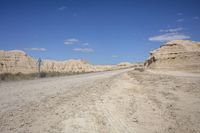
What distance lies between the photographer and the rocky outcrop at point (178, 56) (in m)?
50.1

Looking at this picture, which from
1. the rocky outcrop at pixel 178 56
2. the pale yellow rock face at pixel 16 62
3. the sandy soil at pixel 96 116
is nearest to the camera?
the sandy soil at pixel 96 116

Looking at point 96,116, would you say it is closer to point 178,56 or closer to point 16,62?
point 178,56

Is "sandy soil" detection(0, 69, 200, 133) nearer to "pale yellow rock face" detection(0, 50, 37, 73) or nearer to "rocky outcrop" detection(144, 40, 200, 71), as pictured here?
"rocky outcrop" detection(144, 40, 200, 71)

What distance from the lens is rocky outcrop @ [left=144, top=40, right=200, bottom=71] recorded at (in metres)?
50.1

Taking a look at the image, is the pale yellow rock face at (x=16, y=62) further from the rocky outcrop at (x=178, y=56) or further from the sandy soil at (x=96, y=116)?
the sandy soil at (x=96, y=116)

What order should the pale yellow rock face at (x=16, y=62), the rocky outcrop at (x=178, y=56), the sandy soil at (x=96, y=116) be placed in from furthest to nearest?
the pale yellow rock face at (x=16, y=62) < the rocky outcrop at (x=178, y=56) < the sandy soil at (x=96, y=116)

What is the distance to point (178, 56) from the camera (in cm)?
5638

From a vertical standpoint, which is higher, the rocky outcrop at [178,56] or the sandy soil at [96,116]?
the rocky outcrop at [178,56]

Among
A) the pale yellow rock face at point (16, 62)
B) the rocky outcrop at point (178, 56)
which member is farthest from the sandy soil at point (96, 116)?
the pale yellow rock face at point (16, 62)

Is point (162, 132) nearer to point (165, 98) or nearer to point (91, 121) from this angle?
point (91, 121)

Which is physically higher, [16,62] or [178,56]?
[16,62]

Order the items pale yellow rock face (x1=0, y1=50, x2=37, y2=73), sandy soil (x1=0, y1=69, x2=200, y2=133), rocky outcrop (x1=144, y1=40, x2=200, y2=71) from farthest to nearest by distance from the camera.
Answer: pale yellow rock face (x1=0, y1=50, x2=37, y2=73) < rocky outcrop (x1=144, y1=40, x2=200, y2=71) < sandy soil (x1=0, y1=69, x2=200, y2=133)

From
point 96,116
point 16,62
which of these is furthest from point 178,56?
point 16,62

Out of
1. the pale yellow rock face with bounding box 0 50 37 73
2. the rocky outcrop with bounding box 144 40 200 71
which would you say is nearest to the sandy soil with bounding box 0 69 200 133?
the rocky outcrop with bounding box 144 40 200 71
